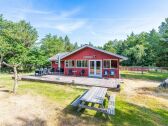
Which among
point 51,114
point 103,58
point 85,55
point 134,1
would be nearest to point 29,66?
point 85,55

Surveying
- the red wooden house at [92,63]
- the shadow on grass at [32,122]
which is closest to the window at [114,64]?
the red wooden house at [92,63]

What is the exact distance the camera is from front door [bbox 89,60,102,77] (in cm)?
1652

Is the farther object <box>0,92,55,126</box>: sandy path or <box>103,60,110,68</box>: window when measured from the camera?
<box>103,60,110,68</box>: window

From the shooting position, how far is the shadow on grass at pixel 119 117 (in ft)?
16.6

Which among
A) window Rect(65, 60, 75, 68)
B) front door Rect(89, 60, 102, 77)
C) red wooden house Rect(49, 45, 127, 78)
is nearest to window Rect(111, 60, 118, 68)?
red wooden house Rect(49, 45, 127, 78)

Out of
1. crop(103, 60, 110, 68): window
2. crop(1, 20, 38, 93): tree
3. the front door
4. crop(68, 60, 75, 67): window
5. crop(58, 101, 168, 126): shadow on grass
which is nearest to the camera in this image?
crop(58, 101, 168, 126): shadow on grass

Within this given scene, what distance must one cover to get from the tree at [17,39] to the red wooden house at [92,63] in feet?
28.6

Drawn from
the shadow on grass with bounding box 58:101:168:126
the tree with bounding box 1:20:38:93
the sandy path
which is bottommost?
the shadow on grass with bounding box 58:101:168:126

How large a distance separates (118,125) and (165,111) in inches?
127

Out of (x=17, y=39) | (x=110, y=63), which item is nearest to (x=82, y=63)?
(x=110, y=63)

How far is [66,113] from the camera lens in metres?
5.66

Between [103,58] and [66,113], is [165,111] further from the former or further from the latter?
[103,58]

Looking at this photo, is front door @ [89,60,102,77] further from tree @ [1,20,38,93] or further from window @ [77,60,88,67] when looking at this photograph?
tree @ [1,20,38,93]

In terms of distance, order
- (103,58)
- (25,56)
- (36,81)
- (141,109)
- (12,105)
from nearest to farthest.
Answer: (12,105) < (141,109) < (36,81) < (103,58) < (25,56)
